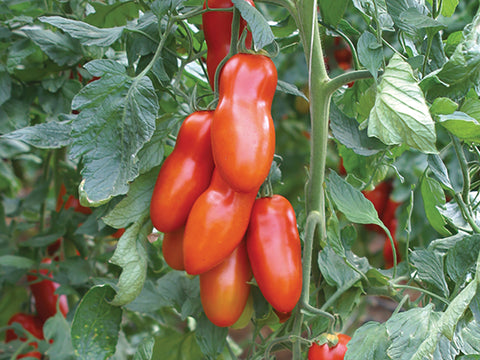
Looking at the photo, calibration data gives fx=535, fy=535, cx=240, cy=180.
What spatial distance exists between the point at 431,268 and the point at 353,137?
14 cm

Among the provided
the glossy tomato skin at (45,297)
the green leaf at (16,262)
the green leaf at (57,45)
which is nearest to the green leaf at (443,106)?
the green leaf at (57,45)

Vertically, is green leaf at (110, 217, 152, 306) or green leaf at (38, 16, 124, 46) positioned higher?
green leaf at (38, 16, 124, 46)

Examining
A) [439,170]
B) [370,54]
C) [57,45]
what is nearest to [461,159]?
[439,170]

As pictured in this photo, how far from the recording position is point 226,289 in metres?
→ 0.50

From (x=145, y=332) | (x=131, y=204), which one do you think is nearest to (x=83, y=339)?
(x=131, y=204)

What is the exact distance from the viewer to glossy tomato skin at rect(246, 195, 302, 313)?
1.61ft

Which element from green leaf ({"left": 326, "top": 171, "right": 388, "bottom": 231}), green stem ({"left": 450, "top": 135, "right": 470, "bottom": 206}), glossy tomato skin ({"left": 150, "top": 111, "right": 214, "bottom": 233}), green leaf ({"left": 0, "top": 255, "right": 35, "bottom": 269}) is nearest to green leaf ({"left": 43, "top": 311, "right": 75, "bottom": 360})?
green leaf ({"left": 0, "top": 255, "right": 35, "bottom": 269})

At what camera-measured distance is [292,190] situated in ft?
6.05

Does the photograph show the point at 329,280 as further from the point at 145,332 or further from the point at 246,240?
the point at 145,332

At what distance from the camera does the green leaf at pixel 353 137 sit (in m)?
0.51

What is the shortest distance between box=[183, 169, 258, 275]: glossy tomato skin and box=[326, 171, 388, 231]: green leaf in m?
0.09

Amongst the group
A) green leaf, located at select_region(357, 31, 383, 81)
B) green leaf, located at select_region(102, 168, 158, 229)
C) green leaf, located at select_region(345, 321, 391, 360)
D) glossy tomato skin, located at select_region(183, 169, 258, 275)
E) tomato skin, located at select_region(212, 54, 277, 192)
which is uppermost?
green leaf, located at select_region(357, 31, 383, 81)

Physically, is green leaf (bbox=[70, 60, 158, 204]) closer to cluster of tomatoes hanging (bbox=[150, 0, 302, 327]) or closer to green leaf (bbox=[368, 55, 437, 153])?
cluster of tomatoes hanging (bbox=[150, 0, 302, 327])

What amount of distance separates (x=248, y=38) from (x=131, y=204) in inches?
7.9
